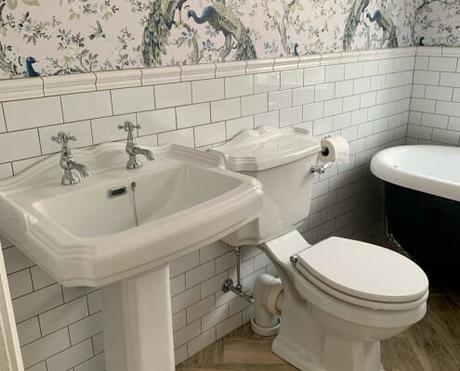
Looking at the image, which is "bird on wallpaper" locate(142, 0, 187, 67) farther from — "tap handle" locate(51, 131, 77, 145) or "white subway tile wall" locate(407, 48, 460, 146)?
"white subway tile wall" locate(407, 48, 460, 146)

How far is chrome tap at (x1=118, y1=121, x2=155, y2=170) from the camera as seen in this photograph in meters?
1.50

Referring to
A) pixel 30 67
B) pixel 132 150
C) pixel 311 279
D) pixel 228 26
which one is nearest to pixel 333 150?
pixel 311 279

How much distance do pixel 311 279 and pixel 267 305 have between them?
412mm

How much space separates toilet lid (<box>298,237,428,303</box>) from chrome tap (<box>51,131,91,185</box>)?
91 centimetres

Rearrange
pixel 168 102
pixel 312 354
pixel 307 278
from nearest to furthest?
pixel 168 102 → pixel 307 278 → pixel 312 354

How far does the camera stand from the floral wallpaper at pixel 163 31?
1.33 metres

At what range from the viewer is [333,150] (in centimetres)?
205

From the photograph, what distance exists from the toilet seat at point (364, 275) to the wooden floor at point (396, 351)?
1.65ft

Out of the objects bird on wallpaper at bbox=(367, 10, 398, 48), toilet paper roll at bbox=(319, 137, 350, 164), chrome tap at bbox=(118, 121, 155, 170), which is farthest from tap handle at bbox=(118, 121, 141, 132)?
bird on wallpaper at bbox=(367, 10, 398, 48)

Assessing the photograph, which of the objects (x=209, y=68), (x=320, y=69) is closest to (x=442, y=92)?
(x=320, y=69)

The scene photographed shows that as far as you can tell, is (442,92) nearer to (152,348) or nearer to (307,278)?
(307,278)

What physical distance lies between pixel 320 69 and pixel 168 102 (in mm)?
884

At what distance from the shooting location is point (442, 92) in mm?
2779

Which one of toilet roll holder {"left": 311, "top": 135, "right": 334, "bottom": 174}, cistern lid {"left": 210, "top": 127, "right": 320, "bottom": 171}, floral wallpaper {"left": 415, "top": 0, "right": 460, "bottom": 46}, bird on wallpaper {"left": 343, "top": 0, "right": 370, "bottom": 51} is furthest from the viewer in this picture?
floral wallpaper {"left": 415, "top": 0, "right": 460, "bottom": 46}
